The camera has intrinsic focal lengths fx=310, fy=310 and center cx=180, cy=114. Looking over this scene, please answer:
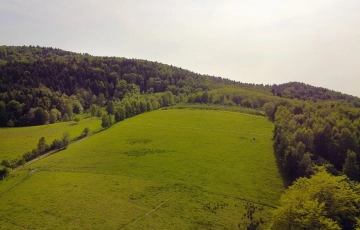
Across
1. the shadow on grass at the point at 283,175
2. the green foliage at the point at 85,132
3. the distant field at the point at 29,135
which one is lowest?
the distant field at the point at 29,135

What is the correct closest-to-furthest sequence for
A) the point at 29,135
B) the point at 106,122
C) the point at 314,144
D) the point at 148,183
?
the point at 148,183 → the point at 314,144 → the point at 29,135 → the point at 106,122

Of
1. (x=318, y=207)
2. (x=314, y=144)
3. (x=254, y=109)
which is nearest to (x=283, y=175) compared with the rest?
(x=314, y=144)

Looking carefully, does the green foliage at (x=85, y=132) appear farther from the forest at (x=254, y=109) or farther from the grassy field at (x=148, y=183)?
the forest at (x=254, y=109)

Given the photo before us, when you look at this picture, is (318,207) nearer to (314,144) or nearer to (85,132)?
(314,144)

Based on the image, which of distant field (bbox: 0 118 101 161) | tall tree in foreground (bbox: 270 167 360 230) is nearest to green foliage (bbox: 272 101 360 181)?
tall tree in foreground (bbox: 270 167 360 230)

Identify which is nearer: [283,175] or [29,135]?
[283,175]

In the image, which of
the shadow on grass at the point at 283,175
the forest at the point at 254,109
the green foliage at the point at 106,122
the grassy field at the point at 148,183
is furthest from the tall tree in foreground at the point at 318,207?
the green foliage at the point at 106,122
